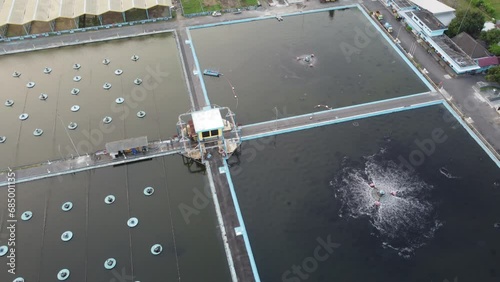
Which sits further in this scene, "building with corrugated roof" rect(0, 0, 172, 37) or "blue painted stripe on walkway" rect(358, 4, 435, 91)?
"building with corrugated roof" rect(0, 0, 172, 37)

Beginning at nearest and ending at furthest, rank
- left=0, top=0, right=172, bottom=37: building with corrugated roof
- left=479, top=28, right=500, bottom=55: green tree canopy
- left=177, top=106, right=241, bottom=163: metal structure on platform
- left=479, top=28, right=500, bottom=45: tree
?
left=177, top=106, right=241, bottom=163: metal structure on platform < left=479, top=28, right=500, bottom=55: green tree canopy < left=479, top=28, right=500, bottom=45: tree < left=0, top=0, right=172, bottom=37: building with corrugated roof

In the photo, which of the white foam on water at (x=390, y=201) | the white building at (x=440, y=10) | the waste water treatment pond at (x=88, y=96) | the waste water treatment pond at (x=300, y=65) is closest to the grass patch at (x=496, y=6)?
the white building at (x=440, y=10)

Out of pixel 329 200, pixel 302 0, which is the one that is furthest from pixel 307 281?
pixel 302 0

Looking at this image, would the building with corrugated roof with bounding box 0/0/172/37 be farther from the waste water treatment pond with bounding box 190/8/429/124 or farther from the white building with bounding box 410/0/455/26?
the white building with bounding box 410/0/455/26

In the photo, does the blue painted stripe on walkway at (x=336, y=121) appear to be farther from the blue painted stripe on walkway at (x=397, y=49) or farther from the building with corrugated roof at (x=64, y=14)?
the building with corrugated roof at (x=64, y=14)

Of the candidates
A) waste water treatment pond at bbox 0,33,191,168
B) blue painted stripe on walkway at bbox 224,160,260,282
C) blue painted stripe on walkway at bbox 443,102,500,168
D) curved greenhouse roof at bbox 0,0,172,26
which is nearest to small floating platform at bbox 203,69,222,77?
Answer: waste water treatment pond at bbox 0,33,191,168

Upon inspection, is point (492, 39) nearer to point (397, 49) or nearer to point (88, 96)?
point (397, 49)

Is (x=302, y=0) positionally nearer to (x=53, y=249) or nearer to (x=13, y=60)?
(x=13, y=60)
